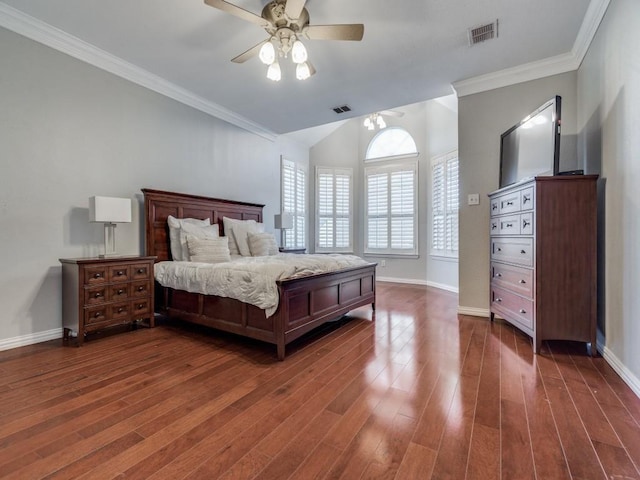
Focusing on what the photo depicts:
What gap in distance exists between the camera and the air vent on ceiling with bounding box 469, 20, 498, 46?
9.07 feet

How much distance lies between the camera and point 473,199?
3.71 metres

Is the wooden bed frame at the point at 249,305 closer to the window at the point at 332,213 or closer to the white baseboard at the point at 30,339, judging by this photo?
the white baseboard at the point at 30,339

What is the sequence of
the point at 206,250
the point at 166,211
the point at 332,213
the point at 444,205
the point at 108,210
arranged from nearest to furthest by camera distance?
the point at 108,210, the point at 206,250, the point at 166,211, the point at 444,205, the point at 332,213

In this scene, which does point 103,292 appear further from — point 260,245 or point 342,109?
point 342,109

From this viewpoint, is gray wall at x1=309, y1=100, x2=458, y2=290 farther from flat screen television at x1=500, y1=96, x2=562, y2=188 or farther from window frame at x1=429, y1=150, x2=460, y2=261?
flat screen television at x1=500, y1=96, x2=562, y2=188

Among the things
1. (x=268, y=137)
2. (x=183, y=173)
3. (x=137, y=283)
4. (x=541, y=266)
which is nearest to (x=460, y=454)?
(x=541, y=266)

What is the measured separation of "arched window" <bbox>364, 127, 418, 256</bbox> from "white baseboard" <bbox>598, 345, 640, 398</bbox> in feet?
13.0

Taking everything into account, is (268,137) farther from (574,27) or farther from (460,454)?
(460,454)

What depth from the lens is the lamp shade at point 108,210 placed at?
2834mm

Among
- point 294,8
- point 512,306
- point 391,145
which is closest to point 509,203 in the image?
point 512,306

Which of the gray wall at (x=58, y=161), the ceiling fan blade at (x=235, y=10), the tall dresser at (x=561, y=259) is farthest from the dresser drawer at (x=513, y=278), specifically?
the gray wall at (x=58, y=161)

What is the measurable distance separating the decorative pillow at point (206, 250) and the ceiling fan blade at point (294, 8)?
2.33m

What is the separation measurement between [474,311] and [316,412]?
275 cm

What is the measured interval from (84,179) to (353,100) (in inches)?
131
